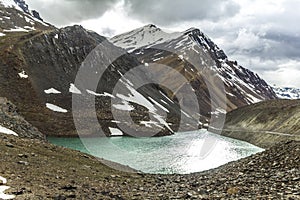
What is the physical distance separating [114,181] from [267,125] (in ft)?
321

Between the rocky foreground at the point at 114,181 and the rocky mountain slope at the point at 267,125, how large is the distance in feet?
212

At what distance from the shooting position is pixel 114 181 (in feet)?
98.1

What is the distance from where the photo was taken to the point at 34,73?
116 metres

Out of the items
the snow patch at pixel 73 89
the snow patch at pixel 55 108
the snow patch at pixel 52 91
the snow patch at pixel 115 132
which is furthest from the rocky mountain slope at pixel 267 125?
the snow patch at pixel 52 91

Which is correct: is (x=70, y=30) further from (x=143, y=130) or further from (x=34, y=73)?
(x=143, y=130)

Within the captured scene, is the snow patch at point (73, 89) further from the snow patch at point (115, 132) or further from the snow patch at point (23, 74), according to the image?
the snow patch at point (115, 132)

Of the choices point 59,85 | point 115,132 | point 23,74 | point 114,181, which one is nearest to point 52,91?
point 59,85

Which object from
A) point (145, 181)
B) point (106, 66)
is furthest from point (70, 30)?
point (145, 181)

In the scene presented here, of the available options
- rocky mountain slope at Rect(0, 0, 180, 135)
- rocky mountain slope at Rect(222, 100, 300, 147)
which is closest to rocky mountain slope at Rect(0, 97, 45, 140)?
rocky mountain slope at Rect(0, 0, 180, 135)

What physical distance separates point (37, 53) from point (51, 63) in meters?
5.94

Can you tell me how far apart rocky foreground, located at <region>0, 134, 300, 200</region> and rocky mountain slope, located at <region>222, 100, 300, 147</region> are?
64488mm

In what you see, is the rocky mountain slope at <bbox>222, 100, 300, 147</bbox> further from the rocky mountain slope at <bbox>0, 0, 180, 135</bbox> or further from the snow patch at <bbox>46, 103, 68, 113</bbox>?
the snow patch at <bbox>46, 103, 68, 113</bbox>

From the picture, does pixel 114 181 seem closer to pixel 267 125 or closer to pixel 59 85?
pixel 59 85

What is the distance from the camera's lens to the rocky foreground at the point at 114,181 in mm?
20547
